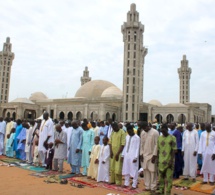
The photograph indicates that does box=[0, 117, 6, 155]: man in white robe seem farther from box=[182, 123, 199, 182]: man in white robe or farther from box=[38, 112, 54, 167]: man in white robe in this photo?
box=[182, 123, 199, 182]: man in white robe

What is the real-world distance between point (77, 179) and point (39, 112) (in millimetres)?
42091

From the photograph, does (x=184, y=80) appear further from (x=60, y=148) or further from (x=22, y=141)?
(x=60, y=148)

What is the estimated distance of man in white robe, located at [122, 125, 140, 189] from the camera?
260 inches

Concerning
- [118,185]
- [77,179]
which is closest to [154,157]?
[118,185]

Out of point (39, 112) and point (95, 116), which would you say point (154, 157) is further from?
point (39, 112)

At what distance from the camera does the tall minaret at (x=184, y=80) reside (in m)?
58.8

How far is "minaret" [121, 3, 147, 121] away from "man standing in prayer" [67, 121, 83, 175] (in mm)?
31975

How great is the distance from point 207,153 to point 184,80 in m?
53.8

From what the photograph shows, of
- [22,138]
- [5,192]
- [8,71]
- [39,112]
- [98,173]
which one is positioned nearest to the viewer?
[5,192]

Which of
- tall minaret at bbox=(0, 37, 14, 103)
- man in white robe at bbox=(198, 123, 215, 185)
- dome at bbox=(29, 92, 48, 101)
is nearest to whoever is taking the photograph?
man in white robe at bbox=(198, 123, 215, 185)

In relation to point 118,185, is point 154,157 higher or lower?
higher

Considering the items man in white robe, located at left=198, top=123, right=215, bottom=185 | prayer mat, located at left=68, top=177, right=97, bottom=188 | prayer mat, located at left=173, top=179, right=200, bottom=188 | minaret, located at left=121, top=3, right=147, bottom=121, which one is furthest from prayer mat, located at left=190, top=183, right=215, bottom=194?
minaret, located at left=121, top=3, right=147, bottom=121

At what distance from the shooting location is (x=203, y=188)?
22.5ft

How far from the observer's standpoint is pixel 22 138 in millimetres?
10625
